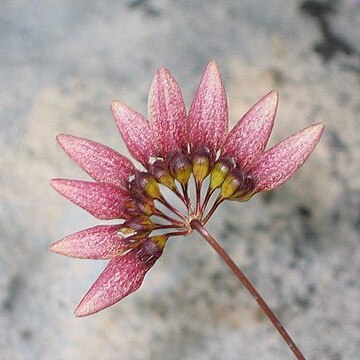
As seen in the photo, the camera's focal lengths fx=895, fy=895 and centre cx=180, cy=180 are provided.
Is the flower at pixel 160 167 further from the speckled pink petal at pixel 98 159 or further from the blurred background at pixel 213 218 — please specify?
the blurred background at pixel 213 218

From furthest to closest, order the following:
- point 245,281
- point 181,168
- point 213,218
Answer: point 213,218 < point 181,168 < point 245,281

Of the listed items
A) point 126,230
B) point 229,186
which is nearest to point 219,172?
point 229,186

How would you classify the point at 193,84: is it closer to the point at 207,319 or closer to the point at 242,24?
the point at 242,24

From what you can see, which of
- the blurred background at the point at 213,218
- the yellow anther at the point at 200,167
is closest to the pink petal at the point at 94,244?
the yellow anther at the point at 200,167

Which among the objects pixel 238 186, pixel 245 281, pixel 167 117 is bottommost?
pixel 245 281

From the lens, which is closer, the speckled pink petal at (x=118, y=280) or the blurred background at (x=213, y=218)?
the speckled pink petal at (x=118, y=280)

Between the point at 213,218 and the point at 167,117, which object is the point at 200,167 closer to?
the point at 167,117

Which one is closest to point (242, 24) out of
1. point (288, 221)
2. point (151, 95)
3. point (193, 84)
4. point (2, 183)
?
point (193, 84)
